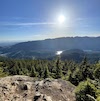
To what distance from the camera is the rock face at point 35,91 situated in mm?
28078

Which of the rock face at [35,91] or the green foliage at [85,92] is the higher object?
the green foliage at [85,92]

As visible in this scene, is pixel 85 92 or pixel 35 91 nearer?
pixel 85 92

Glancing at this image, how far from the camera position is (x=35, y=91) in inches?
1227

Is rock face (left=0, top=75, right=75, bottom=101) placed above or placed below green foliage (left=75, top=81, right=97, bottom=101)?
below

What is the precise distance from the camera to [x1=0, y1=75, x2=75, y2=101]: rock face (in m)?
28.1

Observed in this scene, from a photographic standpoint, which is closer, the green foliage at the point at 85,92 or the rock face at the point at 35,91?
the green foliage at the point at 85,92

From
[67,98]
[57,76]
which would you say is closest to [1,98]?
[67,98]

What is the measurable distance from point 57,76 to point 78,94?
41.9 meters

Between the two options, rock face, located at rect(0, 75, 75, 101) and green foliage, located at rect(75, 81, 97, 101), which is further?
rock face, located at rect(0, 75, 75, 101)

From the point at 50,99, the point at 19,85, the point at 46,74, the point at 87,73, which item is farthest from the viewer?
the point at 46,74

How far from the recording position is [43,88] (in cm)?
3180

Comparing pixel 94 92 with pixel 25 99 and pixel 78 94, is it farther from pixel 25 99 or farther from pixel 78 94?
pixel 25 99

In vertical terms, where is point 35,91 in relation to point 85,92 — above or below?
below

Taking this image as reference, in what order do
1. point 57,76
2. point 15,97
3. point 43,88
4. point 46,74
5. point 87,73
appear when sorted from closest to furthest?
point 15,97 < point 43,88 < point 87,73 < point 46,74 < point 57,76
